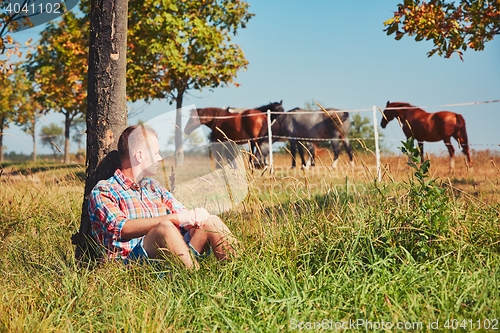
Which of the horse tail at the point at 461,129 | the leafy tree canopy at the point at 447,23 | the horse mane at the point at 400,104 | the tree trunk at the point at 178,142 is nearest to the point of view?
the tree trunk at the point at 178,142

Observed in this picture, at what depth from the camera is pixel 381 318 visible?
2633 mm

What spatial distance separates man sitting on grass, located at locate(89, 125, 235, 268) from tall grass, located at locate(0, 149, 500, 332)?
0.13 m

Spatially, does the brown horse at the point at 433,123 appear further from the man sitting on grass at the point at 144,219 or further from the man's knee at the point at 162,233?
the man's knee at the point at 162,233

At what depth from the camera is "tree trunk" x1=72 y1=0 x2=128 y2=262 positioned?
4281mm

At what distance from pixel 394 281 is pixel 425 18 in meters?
5.05

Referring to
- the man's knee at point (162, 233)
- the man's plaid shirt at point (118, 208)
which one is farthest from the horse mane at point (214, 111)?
the man's knee at point (162, 233)

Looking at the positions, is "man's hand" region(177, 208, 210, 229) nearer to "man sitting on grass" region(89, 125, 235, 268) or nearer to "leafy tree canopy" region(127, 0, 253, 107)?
"man sitting on grass" region(89, 125, 235, 268)

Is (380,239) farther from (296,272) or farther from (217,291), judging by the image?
(217,291)

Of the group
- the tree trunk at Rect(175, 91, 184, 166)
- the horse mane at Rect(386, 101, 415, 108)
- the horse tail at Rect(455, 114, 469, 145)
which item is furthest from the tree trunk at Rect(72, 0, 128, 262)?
the horse tail at Rect(455, 114, 469, 145)

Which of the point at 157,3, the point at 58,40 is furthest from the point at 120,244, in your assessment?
the point at 58,40

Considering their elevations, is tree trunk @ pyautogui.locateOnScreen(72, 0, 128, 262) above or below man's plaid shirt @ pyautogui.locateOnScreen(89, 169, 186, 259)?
above

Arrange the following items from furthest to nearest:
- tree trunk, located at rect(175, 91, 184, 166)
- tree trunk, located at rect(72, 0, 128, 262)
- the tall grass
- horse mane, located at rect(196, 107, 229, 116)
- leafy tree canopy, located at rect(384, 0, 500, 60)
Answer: horse mane, located at rect(196, 107, 229, 116) < leafy tree canopy, located at rect(384, 0, 500, 60) < tree trunk, located at rect(175, 91, 184, 166) < tree trunk, located at rect(72, 0, 128, 262) < the tall grass

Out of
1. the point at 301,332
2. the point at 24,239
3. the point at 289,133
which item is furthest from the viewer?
the point at 289,133

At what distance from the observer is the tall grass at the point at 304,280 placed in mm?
2707
